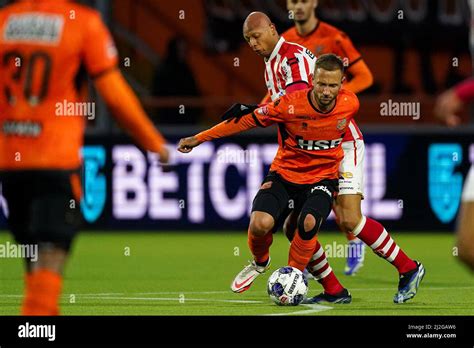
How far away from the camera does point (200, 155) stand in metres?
16.4

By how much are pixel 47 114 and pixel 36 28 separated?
0.39 metres

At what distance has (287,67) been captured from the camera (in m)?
9.99

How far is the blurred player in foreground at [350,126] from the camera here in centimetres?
1001

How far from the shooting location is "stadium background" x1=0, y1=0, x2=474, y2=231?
53.4 ft

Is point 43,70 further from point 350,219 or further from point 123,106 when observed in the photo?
point 350,219

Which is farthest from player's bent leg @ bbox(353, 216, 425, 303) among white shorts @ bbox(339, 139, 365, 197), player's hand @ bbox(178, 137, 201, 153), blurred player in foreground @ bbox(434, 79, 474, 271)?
blurred player in foreground @ bbox(434, 79, 474, 271)

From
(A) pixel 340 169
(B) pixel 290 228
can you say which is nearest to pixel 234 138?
(B) pixel 290 228

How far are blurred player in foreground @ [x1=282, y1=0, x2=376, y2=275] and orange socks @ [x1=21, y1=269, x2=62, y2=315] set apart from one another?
392 cm

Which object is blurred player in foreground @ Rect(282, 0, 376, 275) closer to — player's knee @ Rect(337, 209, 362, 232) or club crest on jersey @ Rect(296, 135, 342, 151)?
player's knee @ Rect(337, 209, 362, 232)
